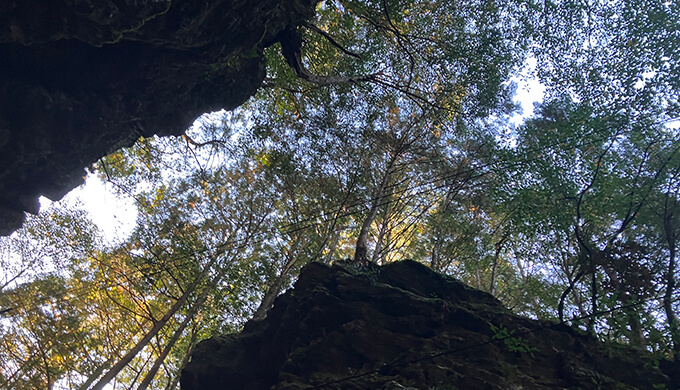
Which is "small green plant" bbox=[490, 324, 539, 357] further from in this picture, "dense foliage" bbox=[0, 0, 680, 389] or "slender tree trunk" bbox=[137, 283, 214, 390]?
"slender tree trunk" bbox=[137, 283, 214, 390]

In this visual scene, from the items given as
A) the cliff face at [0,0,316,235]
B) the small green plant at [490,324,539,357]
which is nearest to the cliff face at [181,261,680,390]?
the small green plant at [490,324,539,357]

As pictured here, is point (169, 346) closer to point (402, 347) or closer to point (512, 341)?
point (402, 347)

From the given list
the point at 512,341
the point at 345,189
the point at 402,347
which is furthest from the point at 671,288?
the point at 345,189

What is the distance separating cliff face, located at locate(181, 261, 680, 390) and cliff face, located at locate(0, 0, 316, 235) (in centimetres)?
502

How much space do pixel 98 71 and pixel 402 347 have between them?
783 centimetres

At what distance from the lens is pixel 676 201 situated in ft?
18.1

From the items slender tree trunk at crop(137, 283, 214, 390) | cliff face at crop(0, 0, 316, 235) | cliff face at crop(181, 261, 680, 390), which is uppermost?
cliff face at crop(0, 0, 316, 235)

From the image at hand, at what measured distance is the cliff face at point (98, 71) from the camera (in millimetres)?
4973

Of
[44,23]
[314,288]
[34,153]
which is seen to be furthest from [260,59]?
[314,288]

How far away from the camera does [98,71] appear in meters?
6.63

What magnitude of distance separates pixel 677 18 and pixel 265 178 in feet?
37.2

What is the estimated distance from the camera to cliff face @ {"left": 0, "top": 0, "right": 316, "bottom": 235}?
16.3 ft

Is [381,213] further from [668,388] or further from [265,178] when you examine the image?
[668,388]

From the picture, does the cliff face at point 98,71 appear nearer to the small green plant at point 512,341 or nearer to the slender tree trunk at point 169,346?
the slender tree trunk at point 169,346
